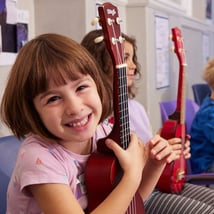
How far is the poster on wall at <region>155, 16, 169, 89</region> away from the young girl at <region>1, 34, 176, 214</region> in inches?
59.7

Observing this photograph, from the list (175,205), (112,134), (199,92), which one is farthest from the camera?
(199,92)

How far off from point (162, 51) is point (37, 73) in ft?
5.70

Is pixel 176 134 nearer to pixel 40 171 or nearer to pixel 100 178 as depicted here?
pixel 100 178

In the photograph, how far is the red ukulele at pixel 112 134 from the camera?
0.86 metres

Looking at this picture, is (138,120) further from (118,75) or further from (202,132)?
(118,75)

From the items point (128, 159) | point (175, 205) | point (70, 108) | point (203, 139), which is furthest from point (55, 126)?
point (203, 139)

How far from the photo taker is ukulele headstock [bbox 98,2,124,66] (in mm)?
861

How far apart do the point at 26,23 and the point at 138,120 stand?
1.74ft

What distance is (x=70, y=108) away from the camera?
0.81m

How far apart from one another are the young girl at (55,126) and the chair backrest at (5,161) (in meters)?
A: 0.15

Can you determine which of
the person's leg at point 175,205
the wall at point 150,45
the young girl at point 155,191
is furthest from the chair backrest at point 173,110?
the person's leg at point 175,205

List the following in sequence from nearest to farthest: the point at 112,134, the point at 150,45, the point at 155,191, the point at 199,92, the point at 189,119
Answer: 1. the point at 112,134
2. the point at 155,191
3. the point at 189,119
4. the point at 150,45
5. the point at 199,92

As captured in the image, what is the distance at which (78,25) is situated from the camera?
1.62 m

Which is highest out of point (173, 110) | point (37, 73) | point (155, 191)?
point (37, 73)
